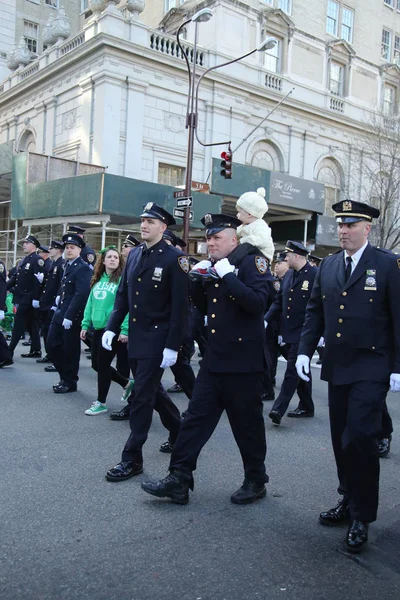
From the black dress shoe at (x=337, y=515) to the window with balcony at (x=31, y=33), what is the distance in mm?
36527

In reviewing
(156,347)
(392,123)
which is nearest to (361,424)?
(156,347)

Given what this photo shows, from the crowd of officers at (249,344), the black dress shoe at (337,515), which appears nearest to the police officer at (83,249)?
the crowd of officers at (249,344)

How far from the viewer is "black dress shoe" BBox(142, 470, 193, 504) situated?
3961 millimetres

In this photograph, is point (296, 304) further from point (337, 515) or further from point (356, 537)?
point (356, 537)

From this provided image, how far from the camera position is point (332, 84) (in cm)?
3136

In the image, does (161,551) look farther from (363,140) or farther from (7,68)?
(7,68)

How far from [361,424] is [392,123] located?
2825cm

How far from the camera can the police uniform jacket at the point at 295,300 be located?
7039 mm

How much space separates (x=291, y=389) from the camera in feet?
21.4

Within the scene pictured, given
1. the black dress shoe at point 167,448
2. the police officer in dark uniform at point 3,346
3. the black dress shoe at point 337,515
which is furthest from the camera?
the police officer in dark uniform at point 3,346

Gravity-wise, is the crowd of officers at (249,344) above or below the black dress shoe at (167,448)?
above

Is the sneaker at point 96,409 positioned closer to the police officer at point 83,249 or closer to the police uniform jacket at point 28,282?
the police officer at point 83,249

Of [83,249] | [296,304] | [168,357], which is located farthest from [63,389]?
[168,357]

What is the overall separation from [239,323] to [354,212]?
1.09 metres
